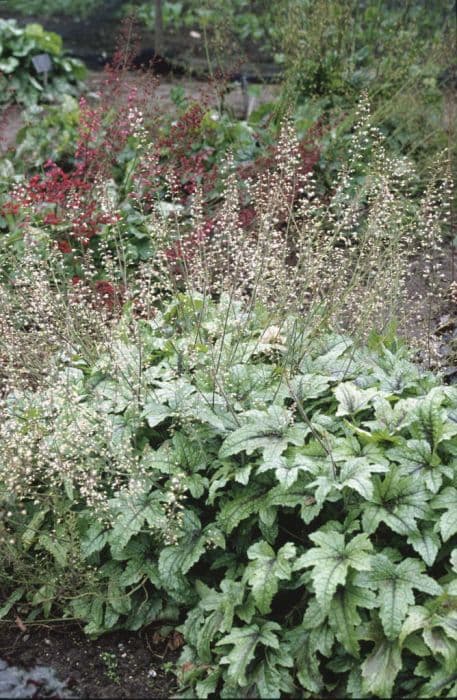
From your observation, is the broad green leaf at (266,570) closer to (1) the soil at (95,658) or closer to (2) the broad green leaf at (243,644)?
(2) the broad green leaf at (243,644)

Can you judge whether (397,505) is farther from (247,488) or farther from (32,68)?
(32,68)

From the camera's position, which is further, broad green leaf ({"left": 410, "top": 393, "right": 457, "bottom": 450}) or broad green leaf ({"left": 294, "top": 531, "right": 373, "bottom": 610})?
broad green leaf ({"left": 410, "top": 393, "right": 457, "bottom": 450})

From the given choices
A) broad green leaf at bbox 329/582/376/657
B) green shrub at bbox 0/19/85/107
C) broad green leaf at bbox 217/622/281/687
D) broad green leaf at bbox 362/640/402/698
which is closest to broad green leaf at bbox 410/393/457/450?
broad green leaf at bbox 329/582/376/657

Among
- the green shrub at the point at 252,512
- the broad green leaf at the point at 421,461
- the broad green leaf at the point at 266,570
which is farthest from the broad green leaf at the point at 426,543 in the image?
the broad green leaf at the point at 266,570

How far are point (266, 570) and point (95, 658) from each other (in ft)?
2.73

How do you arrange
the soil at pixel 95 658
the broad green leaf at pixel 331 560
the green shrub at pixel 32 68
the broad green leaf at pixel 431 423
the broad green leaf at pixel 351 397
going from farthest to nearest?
1. the green shrub at pixel 32 68
2. the broad green leaf at pixel 351 397
3. the broad green leaf at pixel 431 423
4. the soil at pixel 95 658
5. the broad green leaf at pixel 331 560

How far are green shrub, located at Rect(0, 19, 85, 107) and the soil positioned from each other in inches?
271

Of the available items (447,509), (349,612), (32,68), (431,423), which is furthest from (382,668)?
(32,68)

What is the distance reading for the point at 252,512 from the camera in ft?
11.0

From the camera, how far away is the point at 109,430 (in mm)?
3242

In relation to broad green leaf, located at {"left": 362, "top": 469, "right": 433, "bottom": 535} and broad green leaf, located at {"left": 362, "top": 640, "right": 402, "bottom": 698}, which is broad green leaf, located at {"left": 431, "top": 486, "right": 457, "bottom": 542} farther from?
broad green leaf, located at {"left": 362, "top": 640, "right": 402, "bottom": 698}

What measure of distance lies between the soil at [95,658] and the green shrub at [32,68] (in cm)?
689

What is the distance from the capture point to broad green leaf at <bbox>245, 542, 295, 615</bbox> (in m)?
3.08

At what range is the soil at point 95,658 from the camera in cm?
320
